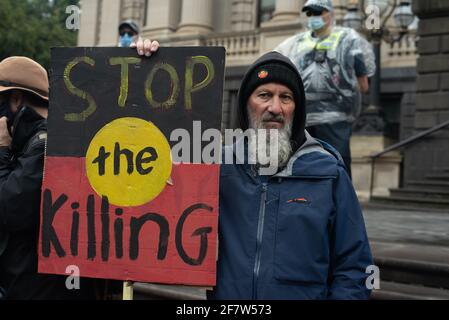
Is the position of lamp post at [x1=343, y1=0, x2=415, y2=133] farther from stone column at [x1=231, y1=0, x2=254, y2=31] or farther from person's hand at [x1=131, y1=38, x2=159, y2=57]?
person's hand at [x1=131, y1=38, x2=159, y2=57]

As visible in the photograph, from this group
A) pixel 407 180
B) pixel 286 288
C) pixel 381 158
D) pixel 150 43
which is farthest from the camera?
pixel 381 158

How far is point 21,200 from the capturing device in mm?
2518

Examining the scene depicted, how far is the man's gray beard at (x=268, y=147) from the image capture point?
2441 mm

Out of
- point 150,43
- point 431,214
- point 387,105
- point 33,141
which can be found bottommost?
point 431,214

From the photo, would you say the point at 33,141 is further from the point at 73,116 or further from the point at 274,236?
the point at 274,236

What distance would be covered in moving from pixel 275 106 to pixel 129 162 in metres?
0.65

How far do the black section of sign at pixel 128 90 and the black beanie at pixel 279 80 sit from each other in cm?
17

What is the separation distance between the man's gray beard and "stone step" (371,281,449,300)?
1963 millimetres

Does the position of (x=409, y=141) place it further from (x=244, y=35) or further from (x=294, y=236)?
(x=244, y=35)

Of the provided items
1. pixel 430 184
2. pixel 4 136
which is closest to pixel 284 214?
pixel 4 136

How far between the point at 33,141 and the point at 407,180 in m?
10.5

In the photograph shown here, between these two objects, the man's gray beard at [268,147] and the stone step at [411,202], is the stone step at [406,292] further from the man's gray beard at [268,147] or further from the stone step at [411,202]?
the stone step at [411,202]

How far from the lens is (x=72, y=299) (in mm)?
2604
